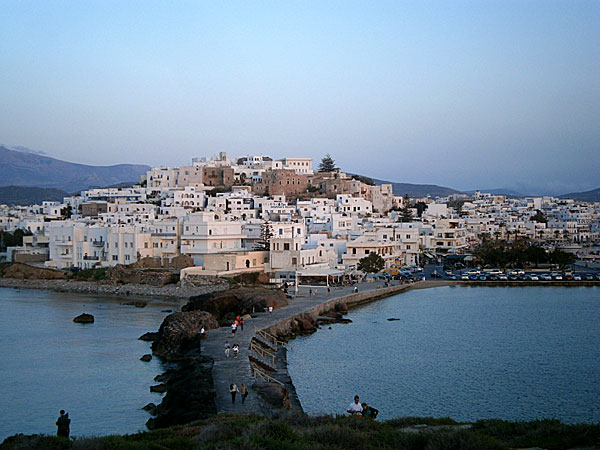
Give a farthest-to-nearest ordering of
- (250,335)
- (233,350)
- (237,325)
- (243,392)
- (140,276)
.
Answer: (140,276)
(237,325)
(250,335)
(233,350)
(243,392)

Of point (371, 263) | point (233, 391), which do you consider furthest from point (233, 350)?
point (371, 263)

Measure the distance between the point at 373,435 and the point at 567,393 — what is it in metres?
9.94

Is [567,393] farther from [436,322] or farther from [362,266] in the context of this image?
[362,266]

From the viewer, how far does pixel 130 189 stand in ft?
237

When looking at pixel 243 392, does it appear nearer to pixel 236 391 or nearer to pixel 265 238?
pixel 236 391

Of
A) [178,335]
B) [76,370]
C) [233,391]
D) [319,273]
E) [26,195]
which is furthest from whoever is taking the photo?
[26,195]

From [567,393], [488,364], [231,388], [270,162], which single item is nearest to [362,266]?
[488,364]

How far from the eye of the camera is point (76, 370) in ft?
67.8

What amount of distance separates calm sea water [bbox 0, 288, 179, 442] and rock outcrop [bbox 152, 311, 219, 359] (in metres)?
0.69

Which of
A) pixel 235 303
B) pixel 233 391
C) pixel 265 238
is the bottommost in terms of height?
pixel 233 391

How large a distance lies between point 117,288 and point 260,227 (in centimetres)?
1075

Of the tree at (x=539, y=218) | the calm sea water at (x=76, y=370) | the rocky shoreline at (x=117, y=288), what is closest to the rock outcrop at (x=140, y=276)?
the rocky shoreline at (x=117, y=288)

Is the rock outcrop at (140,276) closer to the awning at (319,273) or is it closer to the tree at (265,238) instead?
the tree at (265,238)

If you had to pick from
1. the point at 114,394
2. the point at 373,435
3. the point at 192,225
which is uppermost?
the point at 192,225
